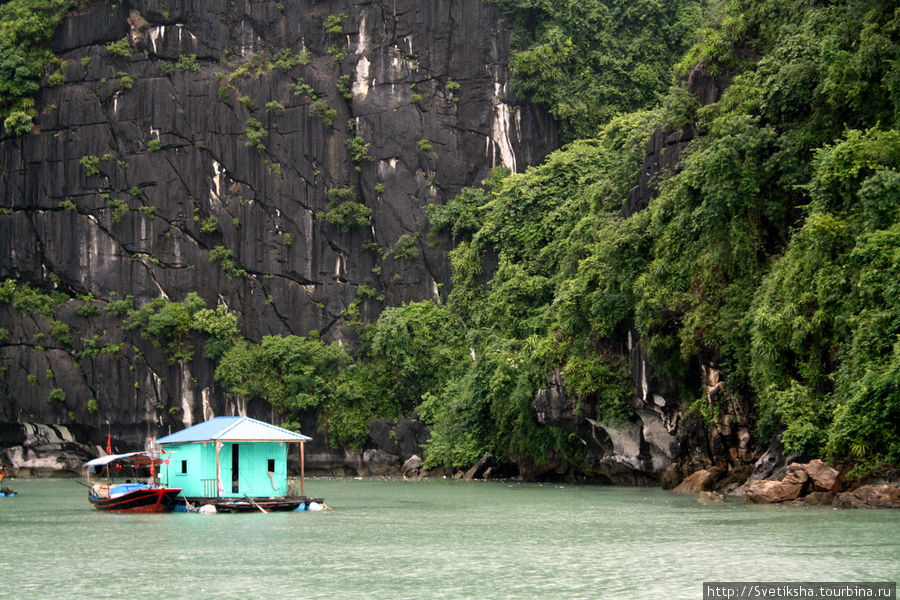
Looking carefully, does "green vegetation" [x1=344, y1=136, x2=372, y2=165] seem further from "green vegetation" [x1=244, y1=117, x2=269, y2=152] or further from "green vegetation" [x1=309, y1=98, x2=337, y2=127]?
"green vegetation" [x1=244, y1=117, x2=269, y2=152]

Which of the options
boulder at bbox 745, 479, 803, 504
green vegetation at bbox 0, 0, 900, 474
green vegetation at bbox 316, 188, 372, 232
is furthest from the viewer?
green vegetation at bbox 316, 188, 372, 232

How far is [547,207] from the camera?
148 feet

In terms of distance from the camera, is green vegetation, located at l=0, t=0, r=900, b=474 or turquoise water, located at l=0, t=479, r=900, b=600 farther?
green vegetation, located at l=0, t=0, r=900, b=474

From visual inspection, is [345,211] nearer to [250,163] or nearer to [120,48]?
[250,163]

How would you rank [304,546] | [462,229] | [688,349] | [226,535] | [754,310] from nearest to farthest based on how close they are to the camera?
[304,546], [226,535], [754,310], [688,349], [462,229]

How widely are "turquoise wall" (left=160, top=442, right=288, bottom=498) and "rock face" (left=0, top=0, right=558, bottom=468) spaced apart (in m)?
25.8

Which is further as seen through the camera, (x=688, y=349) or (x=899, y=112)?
(x=688, y=349)

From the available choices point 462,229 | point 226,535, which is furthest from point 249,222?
point 226,535

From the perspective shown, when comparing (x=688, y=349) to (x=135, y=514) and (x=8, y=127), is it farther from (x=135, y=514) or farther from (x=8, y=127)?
(x=8, y=127)

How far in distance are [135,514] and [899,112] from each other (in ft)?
61.6

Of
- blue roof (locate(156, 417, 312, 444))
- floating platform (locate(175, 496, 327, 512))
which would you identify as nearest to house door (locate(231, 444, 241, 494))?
blue roof (locate(156, 417, 312, 444))

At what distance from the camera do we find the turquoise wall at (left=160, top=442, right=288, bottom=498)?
2555 centimetres

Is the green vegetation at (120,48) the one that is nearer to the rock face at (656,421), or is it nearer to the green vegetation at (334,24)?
the green vegetation at (334,24)

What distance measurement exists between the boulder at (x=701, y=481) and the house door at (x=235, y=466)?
36.3 ft
